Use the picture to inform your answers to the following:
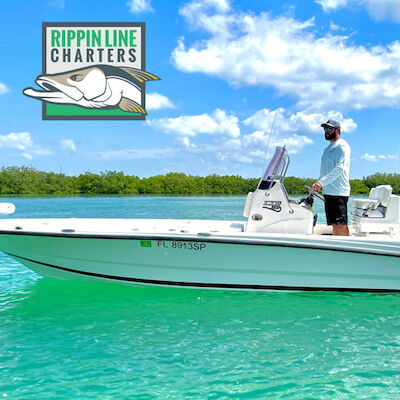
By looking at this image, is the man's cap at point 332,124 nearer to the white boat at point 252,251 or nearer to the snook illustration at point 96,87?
the white boat at point 252,251

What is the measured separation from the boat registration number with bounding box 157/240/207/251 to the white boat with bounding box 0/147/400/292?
1 cm

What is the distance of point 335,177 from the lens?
4879 mm

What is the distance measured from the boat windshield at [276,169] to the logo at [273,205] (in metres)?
0.19

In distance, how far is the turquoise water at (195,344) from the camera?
3062 millimetres

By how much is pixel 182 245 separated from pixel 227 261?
21.3 inches

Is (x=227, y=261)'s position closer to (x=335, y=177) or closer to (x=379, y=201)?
(x=335, y=177)

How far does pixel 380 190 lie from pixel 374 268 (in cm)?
108

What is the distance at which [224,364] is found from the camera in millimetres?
3410

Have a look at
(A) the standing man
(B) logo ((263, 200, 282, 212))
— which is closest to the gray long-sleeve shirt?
(A) the standing man


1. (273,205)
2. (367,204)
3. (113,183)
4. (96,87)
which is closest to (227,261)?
(273,205)

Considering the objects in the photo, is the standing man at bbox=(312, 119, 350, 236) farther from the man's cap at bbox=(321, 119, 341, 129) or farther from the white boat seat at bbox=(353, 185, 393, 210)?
the white boat seat at bbox=(353, 185, 393, 210)

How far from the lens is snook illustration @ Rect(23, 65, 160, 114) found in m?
13.9

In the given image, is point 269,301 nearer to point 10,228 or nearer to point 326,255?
point 326,255

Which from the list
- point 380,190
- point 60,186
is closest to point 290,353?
point 380,190
